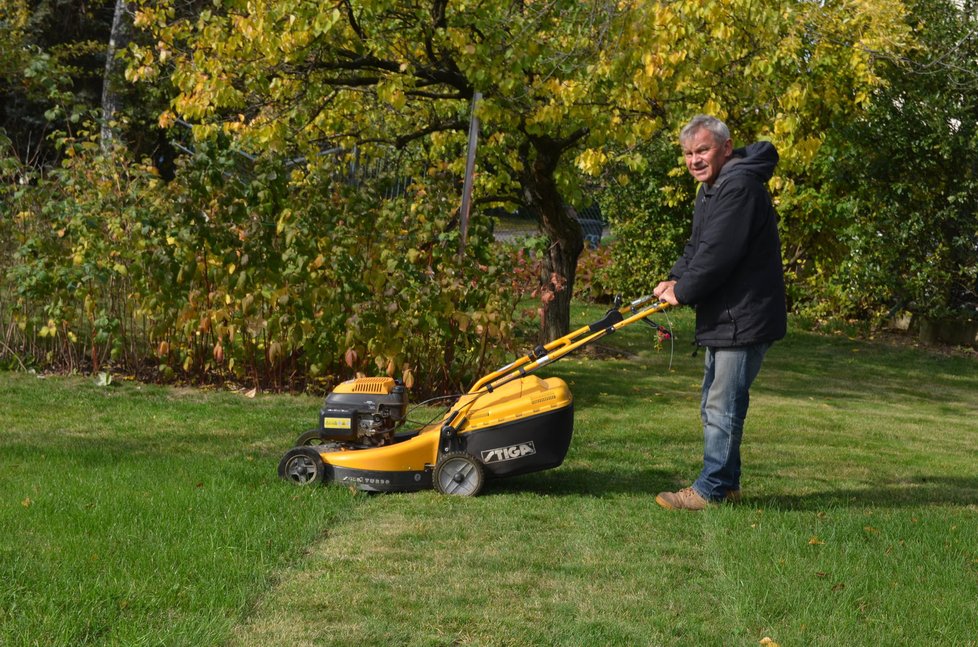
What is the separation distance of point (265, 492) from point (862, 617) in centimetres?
268

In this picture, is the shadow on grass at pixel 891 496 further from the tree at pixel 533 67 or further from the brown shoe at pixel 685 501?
the tree at pixel 533 67

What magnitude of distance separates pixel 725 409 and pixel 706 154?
3.80 feet

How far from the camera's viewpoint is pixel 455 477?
560 centimetres

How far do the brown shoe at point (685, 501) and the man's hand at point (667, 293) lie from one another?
3.06 ft

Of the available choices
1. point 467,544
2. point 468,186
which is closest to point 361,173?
point 468,186

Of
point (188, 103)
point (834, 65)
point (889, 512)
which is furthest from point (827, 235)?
point (889, 512)

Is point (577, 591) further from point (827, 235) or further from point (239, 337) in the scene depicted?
point (827, 235)

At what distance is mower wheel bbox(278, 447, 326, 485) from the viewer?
5.62 metres

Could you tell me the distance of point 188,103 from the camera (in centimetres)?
916

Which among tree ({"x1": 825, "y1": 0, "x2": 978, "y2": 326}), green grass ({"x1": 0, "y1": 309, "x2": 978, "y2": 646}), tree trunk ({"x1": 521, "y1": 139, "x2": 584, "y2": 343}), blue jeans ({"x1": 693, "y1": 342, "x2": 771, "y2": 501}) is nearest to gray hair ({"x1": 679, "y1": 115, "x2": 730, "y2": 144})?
blue jeans ({"x1": 693, "y1": 342, "x2": 771, "y2": 501})

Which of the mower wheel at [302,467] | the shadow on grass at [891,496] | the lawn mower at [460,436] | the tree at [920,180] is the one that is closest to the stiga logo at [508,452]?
the lawn mower at [460,436]

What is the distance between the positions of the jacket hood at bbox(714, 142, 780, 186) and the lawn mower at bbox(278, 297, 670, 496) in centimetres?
70

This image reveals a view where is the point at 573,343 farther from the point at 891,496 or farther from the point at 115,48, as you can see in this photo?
the point at 115,48

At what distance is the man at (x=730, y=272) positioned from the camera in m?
5.09
